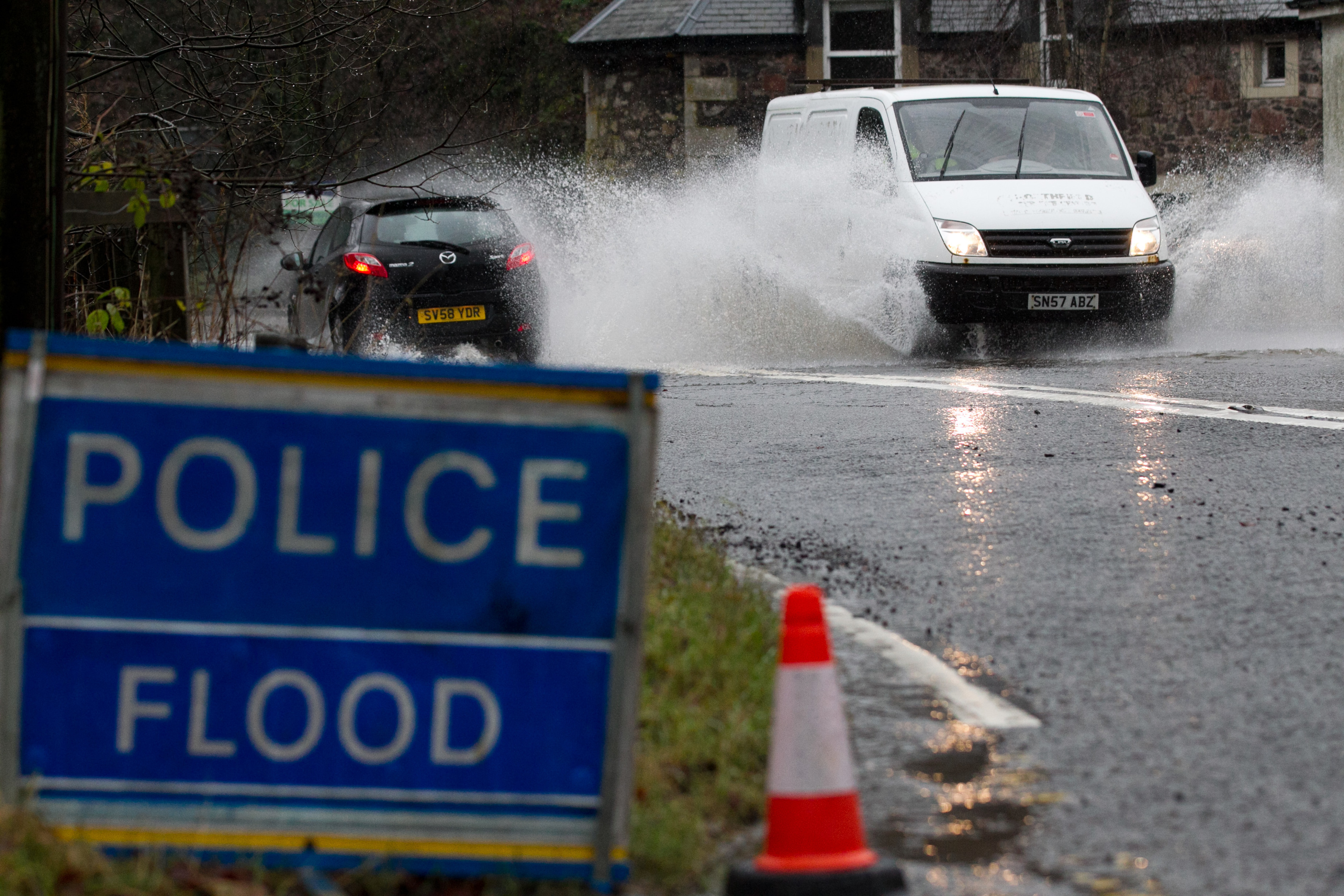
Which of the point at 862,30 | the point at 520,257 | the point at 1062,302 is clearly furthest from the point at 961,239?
the point at 862,30

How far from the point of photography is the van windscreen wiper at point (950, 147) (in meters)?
15.2

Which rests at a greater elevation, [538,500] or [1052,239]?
[1052,239]

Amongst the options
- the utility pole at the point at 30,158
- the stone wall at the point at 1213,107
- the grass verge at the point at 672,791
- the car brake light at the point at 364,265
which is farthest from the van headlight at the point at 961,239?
the stone wall at the point at 1213,107

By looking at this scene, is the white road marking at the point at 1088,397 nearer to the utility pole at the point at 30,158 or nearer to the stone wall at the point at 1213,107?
the utility pole at the point at 30,158

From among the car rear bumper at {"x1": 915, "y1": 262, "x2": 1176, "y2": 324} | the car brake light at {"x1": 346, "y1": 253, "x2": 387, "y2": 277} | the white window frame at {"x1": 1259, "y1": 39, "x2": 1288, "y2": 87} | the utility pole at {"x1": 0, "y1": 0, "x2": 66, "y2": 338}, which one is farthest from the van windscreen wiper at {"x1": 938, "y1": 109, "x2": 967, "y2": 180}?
the white window frame at {"x1": 1259, "y1": 39, "x2": 1288, "y2": 87}

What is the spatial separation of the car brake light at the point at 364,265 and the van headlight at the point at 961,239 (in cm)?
442

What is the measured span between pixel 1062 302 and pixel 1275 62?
19.8 metres

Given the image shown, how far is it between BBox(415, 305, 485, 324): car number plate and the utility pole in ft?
32.5

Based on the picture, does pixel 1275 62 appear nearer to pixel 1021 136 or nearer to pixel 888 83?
pixel 888 83

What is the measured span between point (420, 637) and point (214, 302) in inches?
203

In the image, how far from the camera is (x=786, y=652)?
11.2 feet

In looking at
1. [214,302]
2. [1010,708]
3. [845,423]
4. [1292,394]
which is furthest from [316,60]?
[1010,708]

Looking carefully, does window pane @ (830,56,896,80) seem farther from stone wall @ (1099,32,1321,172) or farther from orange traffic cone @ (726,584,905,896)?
orange traffic cone @ (726,584,905,896)

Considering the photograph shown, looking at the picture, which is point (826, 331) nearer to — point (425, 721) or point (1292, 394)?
point (1292, 394)
